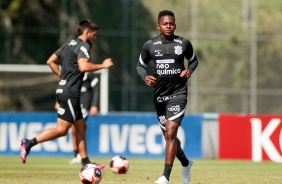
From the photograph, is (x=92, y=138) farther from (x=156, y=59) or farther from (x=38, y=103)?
(x=156, y=59)

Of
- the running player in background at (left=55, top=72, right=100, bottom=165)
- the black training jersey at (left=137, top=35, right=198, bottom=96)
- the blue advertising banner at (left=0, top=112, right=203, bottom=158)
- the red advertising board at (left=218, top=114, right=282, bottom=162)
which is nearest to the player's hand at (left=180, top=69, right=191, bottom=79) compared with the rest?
the black training jersey at (left=137, top=35, right=198, bottom=96)

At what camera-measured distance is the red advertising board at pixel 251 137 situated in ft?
68.1

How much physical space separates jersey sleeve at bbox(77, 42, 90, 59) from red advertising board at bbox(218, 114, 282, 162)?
27.9ft

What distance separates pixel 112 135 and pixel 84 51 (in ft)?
28.4

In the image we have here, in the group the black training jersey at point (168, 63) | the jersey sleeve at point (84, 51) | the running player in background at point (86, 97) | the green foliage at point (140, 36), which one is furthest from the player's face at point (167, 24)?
the green foliage at point (140, 36)

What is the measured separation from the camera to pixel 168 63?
1166 centimetres

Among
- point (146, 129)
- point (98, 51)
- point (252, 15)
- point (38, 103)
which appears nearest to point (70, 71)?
point (146, 129)

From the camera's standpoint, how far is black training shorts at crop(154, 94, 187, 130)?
456 inches

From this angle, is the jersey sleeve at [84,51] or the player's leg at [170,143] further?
the jersey sleeve at [84,51]

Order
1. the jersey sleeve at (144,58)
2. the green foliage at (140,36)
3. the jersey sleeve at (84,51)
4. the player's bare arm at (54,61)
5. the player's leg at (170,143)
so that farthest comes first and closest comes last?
1. the green foliage at (140,36)
2. the player's bare arm at (54,61)
3. the jersey sleeve at (84,51)
4. the jersey sleeve at (144,58)
5. the player's leg at (170,143)

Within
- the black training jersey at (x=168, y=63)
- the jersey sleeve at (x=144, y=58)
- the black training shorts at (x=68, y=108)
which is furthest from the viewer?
the black training shorts at (x=68, y=108)

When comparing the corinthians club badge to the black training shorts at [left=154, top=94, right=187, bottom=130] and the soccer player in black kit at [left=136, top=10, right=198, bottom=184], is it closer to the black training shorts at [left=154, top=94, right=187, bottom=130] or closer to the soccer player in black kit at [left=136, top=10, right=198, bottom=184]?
the soccer player in black kit at [left=136, top=10, right=198, bottom=184]

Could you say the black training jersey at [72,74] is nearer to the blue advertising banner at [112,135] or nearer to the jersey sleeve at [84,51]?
the jersey sleeve at [84,51]

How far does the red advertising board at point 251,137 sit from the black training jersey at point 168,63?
943cm
